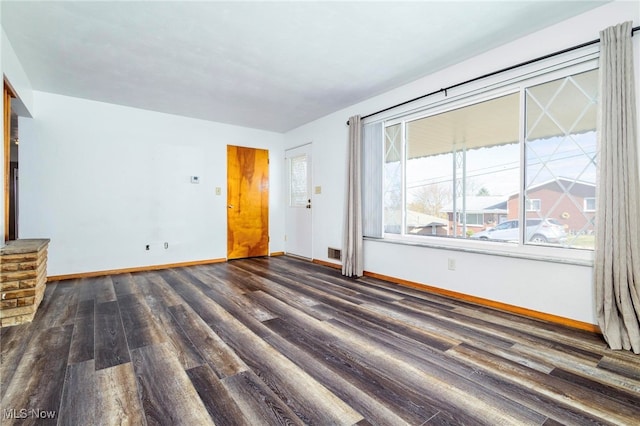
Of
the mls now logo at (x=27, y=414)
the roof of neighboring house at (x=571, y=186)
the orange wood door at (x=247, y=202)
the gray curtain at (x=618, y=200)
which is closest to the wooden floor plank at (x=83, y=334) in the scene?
the mls now logo at (x=27, y=414)

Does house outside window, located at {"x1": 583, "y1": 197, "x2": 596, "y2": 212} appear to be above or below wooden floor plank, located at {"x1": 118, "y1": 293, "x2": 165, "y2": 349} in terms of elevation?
above

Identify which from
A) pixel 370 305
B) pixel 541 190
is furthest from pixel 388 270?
pixel 541 190

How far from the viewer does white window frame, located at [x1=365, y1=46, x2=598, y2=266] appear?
7.90 feet

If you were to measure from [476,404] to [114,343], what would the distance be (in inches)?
94.2

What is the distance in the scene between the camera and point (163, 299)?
3.17 meters

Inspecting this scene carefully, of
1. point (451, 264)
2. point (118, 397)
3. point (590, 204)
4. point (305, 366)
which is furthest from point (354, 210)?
point (118, 397)

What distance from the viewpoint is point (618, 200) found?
7.01ft

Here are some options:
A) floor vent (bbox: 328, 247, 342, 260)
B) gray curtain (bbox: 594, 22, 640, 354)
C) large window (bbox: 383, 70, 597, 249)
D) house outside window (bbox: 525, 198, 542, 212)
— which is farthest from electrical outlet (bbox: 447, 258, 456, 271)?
floor vent (bbox: 328, 247, 342, 260)

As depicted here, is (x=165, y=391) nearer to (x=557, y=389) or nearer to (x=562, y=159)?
(x=557, y=389)

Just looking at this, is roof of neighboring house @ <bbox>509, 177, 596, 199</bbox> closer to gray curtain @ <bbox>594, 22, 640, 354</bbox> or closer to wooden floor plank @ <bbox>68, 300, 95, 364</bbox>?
gray curtain @ <bbox>594, 22, 640, 354</bbox>

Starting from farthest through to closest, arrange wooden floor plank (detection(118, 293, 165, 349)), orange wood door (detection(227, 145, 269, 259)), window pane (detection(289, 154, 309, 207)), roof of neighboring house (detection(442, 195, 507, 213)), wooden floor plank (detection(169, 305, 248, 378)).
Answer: window pane (detection(289, 154, 309, 207)) → orange wood door (detection(227, 145, 269, 259)) → roof of neighboring house (detection(442, 195, 507, 213)) → wooden floor plank (detection(118, 293, 165, 349)) → wooden floor plank (detection(169, 305, 248, 378))

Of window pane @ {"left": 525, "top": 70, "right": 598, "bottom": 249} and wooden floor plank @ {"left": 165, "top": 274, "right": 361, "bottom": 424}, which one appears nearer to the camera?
wooden floor plank @ {"left": 165, "top": 274, "right": 361, "bottom": 424}

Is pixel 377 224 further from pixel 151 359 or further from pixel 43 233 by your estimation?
pixel 43 233

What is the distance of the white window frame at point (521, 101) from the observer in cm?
241
